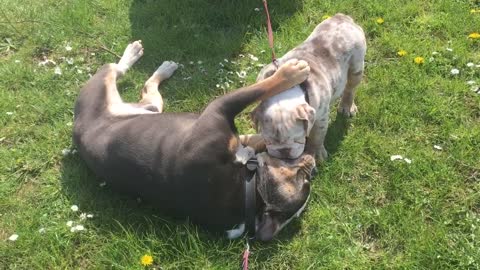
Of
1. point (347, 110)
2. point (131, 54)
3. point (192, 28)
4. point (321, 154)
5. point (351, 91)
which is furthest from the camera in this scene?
point (192, 28)

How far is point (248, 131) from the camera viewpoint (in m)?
4.91

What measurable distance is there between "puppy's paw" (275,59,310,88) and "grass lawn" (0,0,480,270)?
955 mm

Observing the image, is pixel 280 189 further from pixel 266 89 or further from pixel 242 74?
pixel 242 74

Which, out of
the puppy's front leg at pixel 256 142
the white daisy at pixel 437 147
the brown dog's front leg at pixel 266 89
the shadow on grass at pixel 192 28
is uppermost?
the brown dog's front leg at pixel 266 89

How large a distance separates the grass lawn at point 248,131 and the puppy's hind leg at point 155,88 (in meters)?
0.11

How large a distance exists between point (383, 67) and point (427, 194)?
162cm

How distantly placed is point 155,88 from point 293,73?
1.88 meters

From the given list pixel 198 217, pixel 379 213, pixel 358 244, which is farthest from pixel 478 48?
pixel 198 217

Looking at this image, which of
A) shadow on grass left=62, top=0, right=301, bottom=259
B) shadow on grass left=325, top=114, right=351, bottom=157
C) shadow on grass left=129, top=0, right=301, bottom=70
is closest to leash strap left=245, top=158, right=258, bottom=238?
shadow on grass left=325, top=114, right=351, bottom=157

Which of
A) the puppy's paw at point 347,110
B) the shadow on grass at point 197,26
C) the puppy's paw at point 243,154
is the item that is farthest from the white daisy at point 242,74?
the puppy's paw at point 243,154

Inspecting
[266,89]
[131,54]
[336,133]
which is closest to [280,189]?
[266,89]

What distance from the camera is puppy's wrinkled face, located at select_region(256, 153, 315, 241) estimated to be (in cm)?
368

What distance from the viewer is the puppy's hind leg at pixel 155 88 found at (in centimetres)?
499

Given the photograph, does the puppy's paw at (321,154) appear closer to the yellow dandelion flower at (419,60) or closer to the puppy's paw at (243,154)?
the puppy's paw at (243,154)
